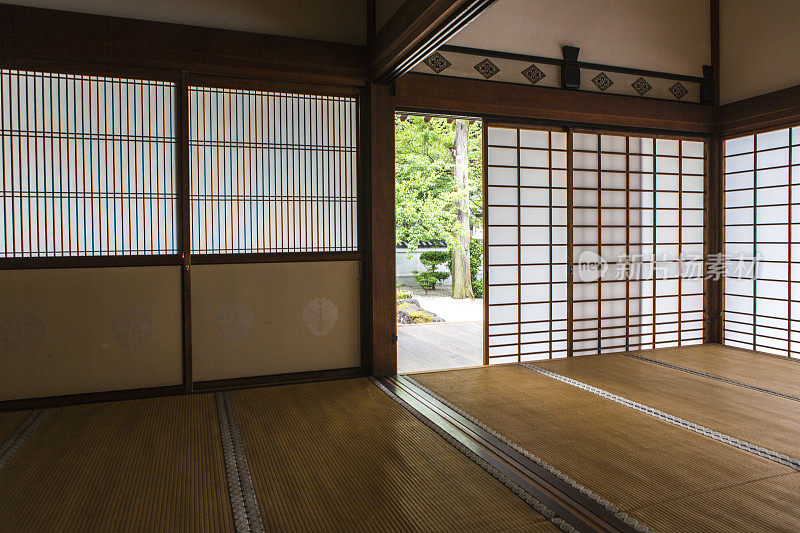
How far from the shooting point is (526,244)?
4844 mm

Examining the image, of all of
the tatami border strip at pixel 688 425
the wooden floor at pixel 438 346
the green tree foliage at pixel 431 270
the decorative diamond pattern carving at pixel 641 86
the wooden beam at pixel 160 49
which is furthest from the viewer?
the green tree foliage at pixel 431 270

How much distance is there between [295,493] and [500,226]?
3.02 m

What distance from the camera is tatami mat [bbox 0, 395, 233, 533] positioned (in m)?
2.09

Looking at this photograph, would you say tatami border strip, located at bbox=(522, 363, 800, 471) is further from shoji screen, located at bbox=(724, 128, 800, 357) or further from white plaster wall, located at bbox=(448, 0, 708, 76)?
white plaster wall, located at bbox=(448, 0, 708, 76)

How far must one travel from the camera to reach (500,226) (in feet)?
15.5

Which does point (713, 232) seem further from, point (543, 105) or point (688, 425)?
point (688, 425)

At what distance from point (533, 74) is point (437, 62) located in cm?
89

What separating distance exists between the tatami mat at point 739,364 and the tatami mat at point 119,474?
368 cm

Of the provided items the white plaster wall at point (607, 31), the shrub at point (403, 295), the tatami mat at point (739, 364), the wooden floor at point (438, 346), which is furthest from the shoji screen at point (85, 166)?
the shrub at point (403, 295)

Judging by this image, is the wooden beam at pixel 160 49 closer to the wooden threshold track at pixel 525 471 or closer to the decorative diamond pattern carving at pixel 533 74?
the decorative diamond pattern carving at pixel 533 74

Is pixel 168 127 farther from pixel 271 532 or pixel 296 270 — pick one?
pixel 271 532

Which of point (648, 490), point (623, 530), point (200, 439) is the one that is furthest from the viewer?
point (200, 439)

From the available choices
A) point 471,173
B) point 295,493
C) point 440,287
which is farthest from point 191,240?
point 440,287

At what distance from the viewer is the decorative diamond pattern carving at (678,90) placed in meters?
5.31
